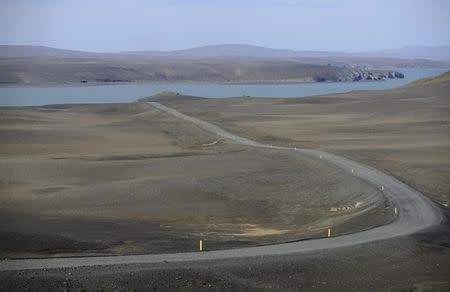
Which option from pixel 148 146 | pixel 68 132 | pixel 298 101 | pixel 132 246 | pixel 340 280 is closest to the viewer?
pixel 340 280

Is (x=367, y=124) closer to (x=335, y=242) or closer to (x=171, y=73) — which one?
(x=335, y=242)

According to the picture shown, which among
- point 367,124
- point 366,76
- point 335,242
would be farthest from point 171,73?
point 335,242

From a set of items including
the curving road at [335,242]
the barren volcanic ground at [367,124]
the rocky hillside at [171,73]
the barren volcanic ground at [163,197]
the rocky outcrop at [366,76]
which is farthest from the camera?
the rocky outcrop at [366,76]

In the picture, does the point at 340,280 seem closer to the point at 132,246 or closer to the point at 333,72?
the point at 132,246

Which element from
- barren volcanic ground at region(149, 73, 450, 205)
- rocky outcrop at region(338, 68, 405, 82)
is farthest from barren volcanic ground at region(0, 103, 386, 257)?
rocky outcrop at region(338, 68, 405, 82)

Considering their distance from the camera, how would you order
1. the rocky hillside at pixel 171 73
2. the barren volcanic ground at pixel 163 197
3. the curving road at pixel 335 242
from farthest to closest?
the rocky hillside at pixel 171 73, the barren volcanic ground at pixel 163 197, the curving road at pixel 335 242

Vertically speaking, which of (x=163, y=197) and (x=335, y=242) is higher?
(x=335, y=242)

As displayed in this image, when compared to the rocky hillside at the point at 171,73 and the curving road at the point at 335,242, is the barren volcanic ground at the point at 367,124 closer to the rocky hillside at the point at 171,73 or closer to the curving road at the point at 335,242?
the curving road at the point at 335,242

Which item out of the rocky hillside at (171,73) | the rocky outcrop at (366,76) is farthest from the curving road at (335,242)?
the rocky outcrop at (366,76)

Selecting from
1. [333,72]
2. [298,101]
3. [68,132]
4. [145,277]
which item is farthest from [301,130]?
[333,72]
